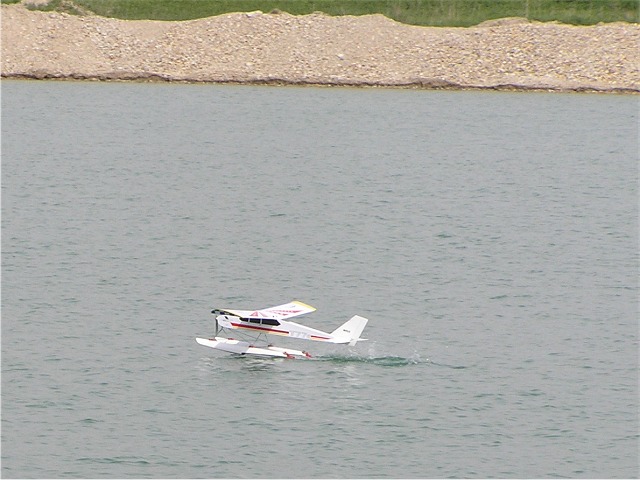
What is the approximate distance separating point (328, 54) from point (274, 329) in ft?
239

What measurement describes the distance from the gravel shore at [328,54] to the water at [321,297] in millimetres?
18571

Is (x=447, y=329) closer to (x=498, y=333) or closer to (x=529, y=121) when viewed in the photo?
(x=498, y=333)

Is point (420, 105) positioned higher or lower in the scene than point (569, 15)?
lower

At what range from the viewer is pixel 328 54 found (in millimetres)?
108938

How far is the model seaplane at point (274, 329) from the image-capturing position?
127 ft

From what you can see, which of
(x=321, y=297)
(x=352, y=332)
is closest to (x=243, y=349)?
(x=352, y=332)

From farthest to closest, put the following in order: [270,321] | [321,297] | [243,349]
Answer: [321,297] → [243,349] → [270,321]

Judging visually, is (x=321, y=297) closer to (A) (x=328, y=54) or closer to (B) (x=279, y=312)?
(B) (x=279, y=312)

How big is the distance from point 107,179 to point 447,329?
33412 millimetres

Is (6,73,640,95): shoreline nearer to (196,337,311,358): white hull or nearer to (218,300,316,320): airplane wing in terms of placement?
(218,300,316,320): airplane wing

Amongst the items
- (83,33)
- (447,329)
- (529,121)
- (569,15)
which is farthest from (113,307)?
(569,15)

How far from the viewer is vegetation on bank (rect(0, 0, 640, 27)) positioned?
375 ft

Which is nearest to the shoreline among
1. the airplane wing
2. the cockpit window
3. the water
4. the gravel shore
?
the gravel shore

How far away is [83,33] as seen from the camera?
362 ft
